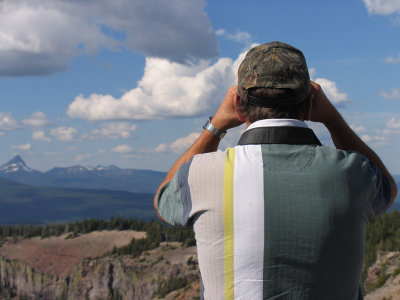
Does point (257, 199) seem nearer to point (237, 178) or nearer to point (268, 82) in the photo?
point (237, 178)

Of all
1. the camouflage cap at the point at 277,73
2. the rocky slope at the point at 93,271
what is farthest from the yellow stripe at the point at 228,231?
the rocky slope at the point at 93,271

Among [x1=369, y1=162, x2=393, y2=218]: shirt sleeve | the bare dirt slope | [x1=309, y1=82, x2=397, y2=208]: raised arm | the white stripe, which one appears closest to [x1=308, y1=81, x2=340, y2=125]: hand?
[x1=309, y1=82, x2=397, y2=208]: raised arm

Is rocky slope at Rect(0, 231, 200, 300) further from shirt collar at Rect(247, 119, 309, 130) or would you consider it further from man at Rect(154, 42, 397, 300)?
shirt collar at Rect(247, 119, 309, 130)

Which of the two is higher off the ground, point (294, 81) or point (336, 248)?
point (294, 81)

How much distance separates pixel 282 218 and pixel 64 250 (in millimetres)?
196214

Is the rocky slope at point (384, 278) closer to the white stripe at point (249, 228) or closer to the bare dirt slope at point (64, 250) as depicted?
the white stripe at point (249, 228)

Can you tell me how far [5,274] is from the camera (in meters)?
197

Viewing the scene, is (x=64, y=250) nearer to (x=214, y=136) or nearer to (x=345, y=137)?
(x=214, y=136)

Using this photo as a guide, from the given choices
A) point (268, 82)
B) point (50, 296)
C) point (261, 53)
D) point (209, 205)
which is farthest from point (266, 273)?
point (50, 296)

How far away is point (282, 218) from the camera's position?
297cm

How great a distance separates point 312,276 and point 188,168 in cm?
96

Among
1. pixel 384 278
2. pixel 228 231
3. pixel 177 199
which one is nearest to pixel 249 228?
pixel 228 231

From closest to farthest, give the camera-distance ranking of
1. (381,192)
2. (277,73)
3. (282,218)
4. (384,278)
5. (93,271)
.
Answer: (282,218) → (277,73) → (381,192) → (384,278) → (93,271)

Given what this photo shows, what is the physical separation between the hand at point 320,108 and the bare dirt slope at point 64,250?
171 meters
